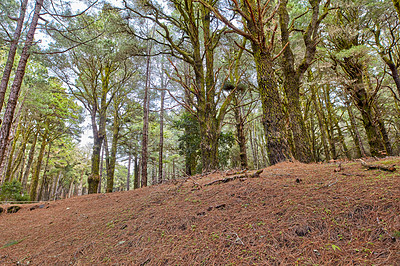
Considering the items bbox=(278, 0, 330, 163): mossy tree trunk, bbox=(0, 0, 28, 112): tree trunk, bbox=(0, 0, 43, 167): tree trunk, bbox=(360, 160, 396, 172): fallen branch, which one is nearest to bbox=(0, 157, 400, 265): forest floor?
bbox=(360, 160, 396, 172): fallen branch

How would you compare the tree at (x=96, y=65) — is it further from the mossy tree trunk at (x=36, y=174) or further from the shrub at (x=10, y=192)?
the mossy tree trunk at (x=36, y=174)

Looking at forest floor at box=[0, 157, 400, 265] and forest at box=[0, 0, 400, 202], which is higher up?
forest at box=[0, 0, 400, 202]

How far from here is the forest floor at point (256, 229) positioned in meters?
1.29

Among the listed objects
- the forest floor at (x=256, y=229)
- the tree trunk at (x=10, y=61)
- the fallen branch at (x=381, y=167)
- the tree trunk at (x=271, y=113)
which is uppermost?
the tree trunk at (x=10, y=61)

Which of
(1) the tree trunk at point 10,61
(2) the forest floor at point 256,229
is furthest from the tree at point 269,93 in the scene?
(1) the tree trunk at point 10,61

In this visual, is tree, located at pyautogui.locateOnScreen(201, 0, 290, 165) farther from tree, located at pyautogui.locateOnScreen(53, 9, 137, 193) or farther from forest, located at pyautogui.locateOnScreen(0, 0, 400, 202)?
tree, located at pyautogui.locateOnScreen(53, 9, 137, 193)

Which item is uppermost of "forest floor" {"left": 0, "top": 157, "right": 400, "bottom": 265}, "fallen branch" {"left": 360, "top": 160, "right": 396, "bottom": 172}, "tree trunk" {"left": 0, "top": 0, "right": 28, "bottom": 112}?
"tree trunk" {"left": 0, "top": 0, "right": 28, "bottom": 112}

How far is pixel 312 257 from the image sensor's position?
4.06 feet

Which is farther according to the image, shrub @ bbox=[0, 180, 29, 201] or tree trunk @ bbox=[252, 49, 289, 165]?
shrub @ bbox=[0, 180, 29, 201]

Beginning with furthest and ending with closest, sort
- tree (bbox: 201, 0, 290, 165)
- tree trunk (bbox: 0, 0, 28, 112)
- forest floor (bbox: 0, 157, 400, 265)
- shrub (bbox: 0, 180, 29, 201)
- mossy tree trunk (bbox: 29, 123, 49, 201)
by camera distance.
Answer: mossy tree trunk (bbox: 29, 123, 49, 201)
shrub (bbox: 0, 180, 29, 201)
tree trunk (bbox: 0, 0, 28, 112)
tree (bbox: 201, 0, 290, 165)
forest floor (bbox: 0, 157, 400, 265)

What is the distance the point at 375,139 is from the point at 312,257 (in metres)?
8.82

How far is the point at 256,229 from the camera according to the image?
1.65m

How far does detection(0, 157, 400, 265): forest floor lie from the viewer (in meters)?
1.29

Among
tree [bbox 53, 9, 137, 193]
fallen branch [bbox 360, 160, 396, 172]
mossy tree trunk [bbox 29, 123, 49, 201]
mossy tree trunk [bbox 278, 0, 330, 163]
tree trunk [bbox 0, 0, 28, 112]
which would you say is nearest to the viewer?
fallen branch [bbox 360, 160, 396, 172]
